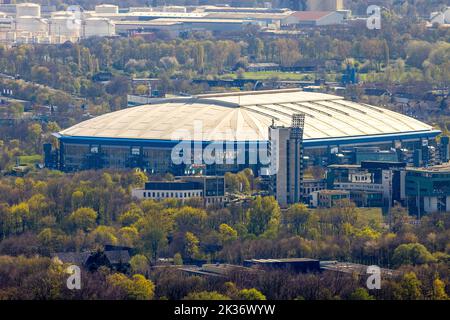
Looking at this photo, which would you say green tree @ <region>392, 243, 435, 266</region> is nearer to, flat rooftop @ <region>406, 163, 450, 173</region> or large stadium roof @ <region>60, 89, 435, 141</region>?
flat rooftop @ <region>406, 163, 450, 173</region>

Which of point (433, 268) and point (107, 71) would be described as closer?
point (433, 268)

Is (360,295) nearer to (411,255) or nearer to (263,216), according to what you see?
(411,255)

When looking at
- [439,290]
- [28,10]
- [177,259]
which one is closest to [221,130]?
[177,259]

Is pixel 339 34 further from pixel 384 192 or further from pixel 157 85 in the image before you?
pixel 384 192

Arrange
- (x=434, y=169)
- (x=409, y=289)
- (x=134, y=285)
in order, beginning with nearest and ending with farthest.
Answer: (x=409, y=289) → (x=134, y=285) → (x=434, y=169)

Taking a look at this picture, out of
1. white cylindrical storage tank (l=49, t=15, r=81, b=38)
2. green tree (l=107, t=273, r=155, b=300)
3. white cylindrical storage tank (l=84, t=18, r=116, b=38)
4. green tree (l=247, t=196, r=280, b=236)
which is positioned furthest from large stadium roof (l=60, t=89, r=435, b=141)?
white cylindrical storage tank (l=49, t=15, r=81, b=38)

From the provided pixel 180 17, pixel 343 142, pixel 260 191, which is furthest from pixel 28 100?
pixel 180 17
